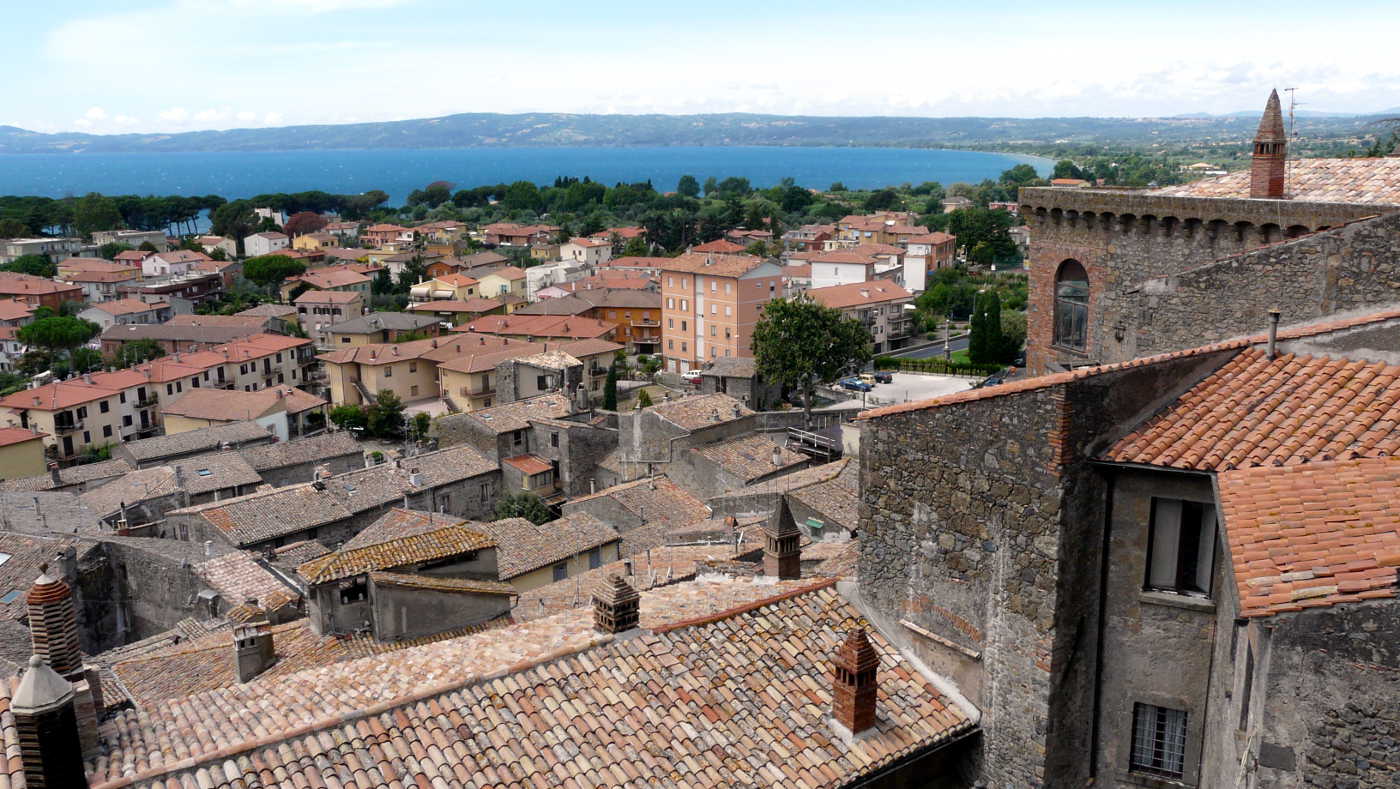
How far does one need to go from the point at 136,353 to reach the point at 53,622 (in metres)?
81.8

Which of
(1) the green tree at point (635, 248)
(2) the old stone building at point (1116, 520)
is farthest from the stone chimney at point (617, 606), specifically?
(1) the green tree at point (635, 248)

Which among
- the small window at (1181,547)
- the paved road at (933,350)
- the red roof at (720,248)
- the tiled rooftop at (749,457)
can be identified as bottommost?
the paved road at (933,350)

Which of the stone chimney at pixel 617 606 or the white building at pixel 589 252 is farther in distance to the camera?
the white building at pixel 589 252

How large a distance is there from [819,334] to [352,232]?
391ft

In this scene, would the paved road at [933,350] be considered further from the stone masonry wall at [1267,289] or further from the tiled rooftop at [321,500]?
the stone masonry wall at [1267,289]

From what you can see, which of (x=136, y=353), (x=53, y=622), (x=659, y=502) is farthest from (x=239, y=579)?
(x=136, y=353)

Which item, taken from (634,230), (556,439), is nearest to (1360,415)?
(556,439)

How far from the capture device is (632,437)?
155ft

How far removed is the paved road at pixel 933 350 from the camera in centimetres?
7856

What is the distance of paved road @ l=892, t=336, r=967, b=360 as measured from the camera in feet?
258

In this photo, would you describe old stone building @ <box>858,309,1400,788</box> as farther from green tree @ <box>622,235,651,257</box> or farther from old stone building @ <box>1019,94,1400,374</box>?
green tree @ <box>622,235,651,257</box>

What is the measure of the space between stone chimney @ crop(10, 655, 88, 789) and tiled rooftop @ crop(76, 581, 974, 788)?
607 millimetres

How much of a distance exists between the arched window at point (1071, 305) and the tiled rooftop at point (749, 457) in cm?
2084

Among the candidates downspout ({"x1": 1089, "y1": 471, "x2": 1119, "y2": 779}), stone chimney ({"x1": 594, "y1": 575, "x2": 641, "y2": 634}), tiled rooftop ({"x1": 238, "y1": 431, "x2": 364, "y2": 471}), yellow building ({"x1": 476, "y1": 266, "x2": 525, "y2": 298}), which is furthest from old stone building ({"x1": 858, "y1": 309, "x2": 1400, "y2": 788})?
yellow building ({"x1": 476, "y1": 266, "x2": 525, "y2": 298})
